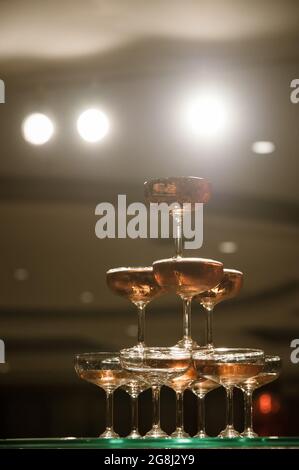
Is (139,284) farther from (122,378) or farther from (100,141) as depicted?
(100,141)

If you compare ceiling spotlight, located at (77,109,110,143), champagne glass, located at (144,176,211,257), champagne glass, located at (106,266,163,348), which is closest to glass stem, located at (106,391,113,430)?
champagne glass, located at (106,266,163,348)

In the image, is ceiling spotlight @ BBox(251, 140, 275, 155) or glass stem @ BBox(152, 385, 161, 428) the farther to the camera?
ceiling spotlight @ BBox(251, 140, 275, 155)

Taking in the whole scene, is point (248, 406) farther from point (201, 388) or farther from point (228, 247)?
point (228, 247)

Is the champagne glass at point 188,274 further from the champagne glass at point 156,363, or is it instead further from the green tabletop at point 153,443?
the green tabletop at point 153,443

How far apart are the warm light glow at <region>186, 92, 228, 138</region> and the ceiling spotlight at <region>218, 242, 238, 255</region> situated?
0.38 meters

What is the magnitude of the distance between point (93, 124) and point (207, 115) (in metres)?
0.40

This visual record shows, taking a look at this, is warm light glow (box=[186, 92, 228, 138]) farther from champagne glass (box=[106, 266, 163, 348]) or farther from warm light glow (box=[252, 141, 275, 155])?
champagne glass (box=[106, 266, 163, 348])

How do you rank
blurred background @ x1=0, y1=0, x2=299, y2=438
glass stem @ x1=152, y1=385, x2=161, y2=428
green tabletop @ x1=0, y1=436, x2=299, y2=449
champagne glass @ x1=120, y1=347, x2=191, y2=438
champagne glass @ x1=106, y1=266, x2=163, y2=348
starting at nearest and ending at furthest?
green tabletop @ x1=0, y1=436, x2=299, y2=449
champagne glass @ x1=120, y1=347, x2=191, y2=438
glass stem @ x1=152, y1=385, x2=161, y2=428
champagne glass @ x1=106, y1=266, x2=163, y2=348
blurred background @ x1=0, y1=0, x2=299, y2=438

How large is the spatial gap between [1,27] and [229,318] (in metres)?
1.27

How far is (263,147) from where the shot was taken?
2570 mm

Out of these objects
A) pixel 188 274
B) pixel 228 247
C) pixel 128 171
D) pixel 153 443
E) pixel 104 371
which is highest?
pixel 128 171

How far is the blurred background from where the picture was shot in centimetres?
251

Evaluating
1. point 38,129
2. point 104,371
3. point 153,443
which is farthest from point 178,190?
point 38,129

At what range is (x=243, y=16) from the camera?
2.57 metres
